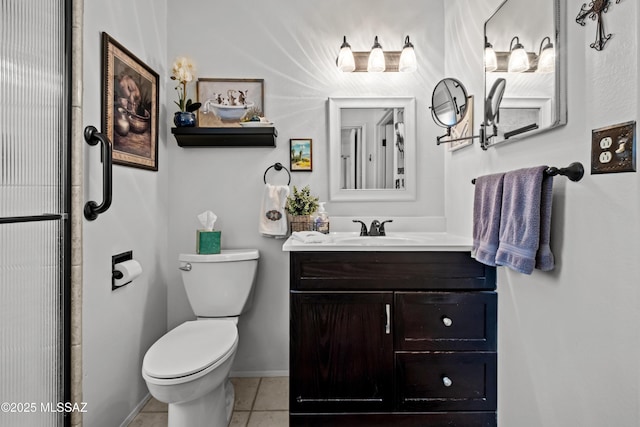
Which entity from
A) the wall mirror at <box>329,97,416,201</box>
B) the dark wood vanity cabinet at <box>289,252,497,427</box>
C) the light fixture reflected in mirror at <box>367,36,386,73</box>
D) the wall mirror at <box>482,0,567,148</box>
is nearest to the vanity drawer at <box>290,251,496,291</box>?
the dark wood vanity cabinet at <box>289,252,497,427</box>

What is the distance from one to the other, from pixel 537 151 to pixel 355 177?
109 centimetres

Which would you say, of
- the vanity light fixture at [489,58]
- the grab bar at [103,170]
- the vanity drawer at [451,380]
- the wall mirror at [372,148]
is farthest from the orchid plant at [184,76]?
the vanity drawer at [451,380]

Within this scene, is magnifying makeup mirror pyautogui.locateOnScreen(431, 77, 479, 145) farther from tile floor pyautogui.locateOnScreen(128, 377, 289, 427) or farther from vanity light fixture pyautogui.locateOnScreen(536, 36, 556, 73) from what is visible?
tile floor pyautogui.locateOnScreen(128, 377, 289, 427)

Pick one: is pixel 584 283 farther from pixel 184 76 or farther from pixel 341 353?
pixel 184 76

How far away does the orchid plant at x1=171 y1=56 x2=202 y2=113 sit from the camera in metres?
2.04

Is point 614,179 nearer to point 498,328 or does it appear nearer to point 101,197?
point 498,328

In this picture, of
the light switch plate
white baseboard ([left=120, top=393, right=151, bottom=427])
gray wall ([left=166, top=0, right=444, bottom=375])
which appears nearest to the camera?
the light switch plate

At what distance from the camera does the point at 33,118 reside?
3.84ft

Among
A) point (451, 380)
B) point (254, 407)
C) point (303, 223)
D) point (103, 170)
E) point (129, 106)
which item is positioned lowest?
point (254, 407)

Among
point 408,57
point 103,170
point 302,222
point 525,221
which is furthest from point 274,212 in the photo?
point 525,221

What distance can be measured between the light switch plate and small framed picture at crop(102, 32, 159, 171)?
6.04 ft

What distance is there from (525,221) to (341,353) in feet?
3.11

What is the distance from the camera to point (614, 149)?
3.11 feet

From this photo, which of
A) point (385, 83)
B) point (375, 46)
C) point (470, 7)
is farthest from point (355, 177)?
point (470, 7)
